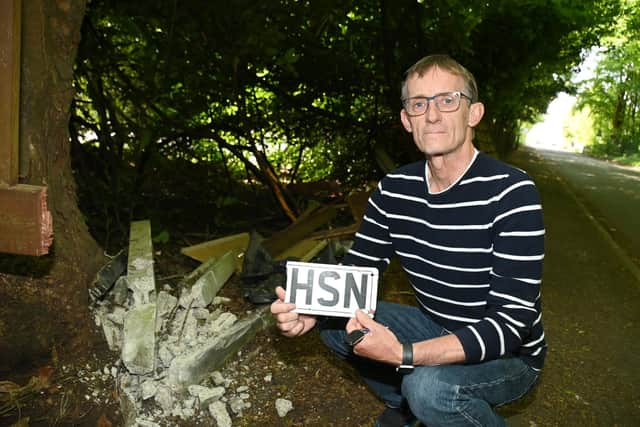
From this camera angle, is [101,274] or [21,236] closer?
[21,236]

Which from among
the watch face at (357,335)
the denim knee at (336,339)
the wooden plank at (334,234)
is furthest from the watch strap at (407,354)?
the wooden plank at (334,234)

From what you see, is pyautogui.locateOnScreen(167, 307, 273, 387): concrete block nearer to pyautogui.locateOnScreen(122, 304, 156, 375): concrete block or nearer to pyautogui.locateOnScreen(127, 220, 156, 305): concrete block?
pyautogui.locateOnScreen(122, 304, 156, 375): concrete block

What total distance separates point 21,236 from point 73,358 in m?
1.09

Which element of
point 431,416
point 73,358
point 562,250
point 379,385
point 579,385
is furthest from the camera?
point 562,250

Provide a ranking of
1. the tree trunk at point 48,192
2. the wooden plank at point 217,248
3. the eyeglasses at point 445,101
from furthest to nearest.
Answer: the wooden plank at point 217,248 → the tree trunk at point 48,192 → the eyeglasses at point 445,101

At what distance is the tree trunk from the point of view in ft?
9.51

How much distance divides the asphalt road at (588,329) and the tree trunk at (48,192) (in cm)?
274

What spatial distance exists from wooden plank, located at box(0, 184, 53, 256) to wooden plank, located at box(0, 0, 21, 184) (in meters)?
0.12

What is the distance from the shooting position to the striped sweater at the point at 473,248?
2.16 m

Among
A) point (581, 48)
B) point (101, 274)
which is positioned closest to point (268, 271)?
point (101, 274)

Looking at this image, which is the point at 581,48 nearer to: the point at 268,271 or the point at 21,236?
the point at 268,271

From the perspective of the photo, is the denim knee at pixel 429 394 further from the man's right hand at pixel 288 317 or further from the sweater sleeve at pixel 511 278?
the man's right hand at pixel 288 317

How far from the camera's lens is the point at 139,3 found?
481cm

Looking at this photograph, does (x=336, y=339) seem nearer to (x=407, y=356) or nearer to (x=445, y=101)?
(x=407, y=356)
